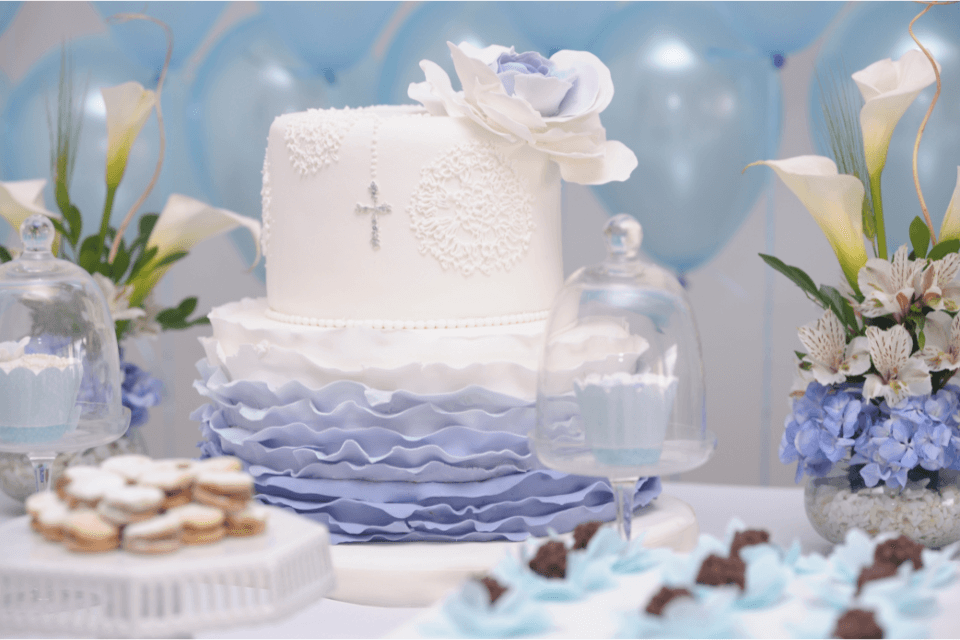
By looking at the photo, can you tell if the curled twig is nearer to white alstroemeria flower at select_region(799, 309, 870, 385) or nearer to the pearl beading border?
the pearl beading border

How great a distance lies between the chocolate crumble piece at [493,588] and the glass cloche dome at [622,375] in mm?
307

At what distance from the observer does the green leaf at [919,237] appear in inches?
64.7

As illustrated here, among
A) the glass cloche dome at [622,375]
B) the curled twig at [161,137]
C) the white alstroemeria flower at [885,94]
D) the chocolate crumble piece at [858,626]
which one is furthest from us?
the curled twig at [161,137]

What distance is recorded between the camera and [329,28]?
236cm

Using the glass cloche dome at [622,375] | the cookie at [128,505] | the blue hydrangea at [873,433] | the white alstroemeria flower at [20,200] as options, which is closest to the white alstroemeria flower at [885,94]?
the blue hydrangea at [873,433]

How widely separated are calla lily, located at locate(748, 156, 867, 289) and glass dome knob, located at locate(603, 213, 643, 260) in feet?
1.32

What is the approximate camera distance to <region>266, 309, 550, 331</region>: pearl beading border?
171 centimetres

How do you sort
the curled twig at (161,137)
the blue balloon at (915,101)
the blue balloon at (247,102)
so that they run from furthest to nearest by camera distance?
the blue balloon at (247,102)
the curled twig at (161,137)
the blue balloon at (915,101)

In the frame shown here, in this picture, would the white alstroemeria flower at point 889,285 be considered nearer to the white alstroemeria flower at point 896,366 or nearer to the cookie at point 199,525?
the white alstroemeria flower at point 896,366

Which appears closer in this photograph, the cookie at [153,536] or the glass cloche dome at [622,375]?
the cookie at [153,536]

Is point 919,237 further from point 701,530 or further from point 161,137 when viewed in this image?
point 161,137

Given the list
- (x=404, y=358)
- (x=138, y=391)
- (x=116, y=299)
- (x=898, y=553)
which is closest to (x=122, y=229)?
(x=116, y=299)

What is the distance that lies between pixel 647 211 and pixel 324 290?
796 mm

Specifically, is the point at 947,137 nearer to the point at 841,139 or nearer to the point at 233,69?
the point at 841,139
